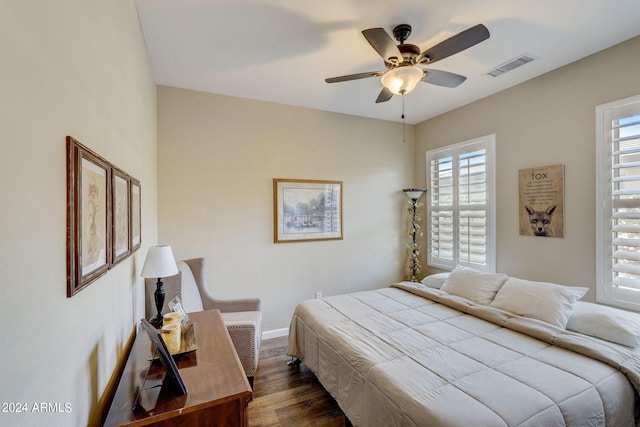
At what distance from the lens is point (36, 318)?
26.3 inches

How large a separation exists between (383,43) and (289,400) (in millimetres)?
→ 2716

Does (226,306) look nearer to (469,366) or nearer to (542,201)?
(469,366)

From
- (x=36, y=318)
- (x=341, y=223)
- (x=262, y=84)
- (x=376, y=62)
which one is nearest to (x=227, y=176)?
(x=262, y=84)

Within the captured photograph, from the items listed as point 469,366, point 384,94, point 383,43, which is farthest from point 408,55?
point 469,366

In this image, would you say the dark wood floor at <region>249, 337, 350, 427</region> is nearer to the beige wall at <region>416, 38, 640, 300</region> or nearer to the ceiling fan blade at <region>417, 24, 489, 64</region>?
the beige wall at <region>416, 38, 640, 300</region>

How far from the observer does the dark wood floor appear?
2.09 m

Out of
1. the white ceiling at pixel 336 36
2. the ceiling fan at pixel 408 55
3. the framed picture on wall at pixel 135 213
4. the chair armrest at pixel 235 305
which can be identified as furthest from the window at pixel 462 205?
the framed picture on wall at pixel 135 213

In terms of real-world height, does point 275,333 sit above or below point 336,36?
below

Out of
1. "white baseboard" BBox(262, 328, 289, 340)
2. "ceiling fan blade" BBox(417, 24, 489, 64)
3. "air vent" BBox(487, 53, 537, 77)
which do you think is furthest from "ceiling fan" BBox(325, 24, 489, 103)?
"white baseboard" BBox(262, 328, 289, 340)

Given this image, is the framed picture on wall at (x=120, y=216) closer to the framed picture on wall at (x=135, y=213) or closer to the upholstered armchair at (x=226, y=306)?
the framed picture on wall at (x=135, y=213)

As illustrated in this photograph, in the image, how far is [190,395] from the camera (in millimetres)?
1176

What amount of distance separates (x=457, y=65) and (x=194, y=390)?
3.19 m

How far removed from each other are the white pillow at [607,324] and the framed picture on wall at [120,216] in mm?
2936

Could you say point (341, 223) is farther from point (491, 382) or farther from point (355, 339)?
point (491, 382)
